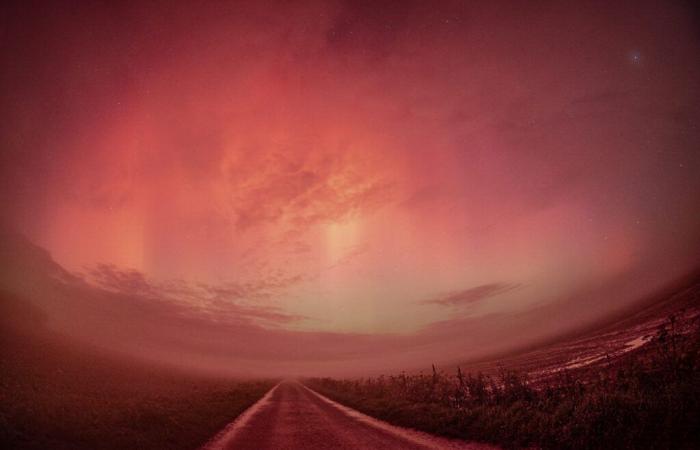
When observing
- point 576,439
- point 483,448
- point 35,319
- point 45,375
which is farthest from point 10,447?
point 35,319

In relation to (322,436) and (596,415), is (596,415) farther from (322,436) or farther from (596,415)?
(322,436)

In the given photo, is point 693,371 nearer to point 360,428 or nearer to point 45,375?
point 360,428

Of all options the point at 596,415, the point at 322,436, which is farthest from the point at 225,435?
the point at 596,415

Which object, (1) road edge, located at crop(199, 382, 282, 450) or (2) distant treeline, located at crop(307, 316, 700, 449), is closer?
(2) distant treeline, located at crop(307, 316, 700, 449)

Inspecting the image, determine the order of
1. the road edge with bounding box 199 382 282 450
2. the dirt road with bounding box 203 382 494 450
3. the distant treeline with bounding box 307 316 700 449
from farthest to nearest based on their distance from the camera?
the road edge with bounding box 199 382 282 450 < the dirt road with bounding box 203 382 494 450 < the distant treeline with bounding box 307 316 700 449

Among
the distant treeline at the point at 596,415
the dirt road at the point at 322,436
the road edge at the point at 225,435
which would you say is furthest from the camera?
the road edge at the point at 225,435

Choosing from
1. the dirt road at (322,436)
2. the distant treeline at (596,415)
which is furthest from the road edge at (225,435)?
the distant treeline at (596,415)

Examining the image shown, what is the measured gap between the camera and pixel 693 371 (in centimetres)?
1313

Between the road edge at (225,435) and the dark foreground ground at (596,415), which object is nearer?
the dark foreground ground at (596,415)

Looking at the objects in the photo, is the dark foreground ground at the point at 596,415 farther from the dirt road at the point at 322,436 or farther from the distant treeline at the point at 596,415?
the dirt road at the point at 322,436

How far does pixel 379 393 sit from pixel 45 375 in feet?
187

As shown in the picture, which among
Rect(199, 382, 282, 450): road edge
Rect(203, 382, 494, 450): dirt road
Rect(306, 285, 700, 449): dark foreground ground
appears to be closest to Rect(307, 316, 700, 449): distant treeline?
Rect(306, 285, 700, 449): dark foreground ground

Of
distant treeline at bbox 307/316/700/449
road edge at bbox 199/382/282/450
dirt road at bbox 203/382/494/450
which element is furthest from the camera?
road edge at bbox 199/382/282/450

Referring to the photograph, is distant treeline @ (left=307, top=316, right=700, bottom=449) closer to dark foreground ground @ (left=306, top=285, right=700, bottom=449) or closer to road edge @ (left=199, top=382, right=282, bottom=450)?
dark foreground ground @ (left=306, top=285, right=700, bottom=449)
